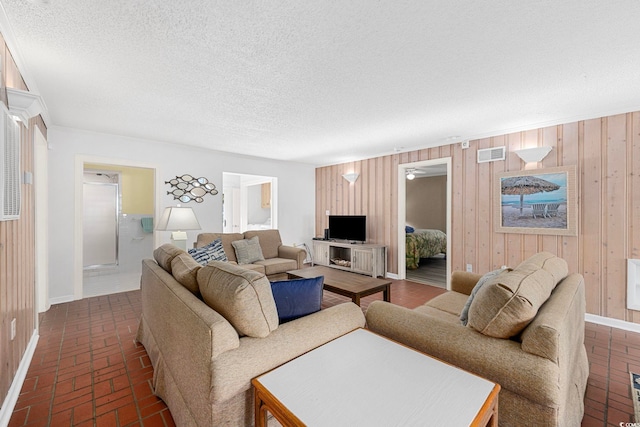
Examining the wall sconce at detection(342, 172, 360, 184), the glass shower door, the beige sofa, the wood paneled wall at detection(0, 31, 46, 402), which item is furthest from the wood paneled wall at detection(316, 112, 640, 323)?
the glass shower door

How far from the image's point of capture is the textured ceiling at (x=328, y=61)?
5.20 ft

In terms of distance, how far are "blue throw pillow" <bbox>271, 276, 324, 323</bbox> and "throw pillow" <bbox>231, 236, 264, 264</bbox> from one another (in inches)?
110

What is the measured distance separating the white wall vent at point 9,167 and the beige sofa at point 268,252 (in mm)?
2546

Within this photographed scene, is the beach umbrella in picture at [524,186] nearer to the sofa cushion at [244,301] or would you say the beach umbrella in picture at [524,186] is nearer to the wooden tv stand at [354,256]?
the wooden tv stand at [354,256]

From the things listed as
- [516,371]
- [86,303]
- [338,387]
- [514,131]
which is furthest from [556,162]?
[86,303]

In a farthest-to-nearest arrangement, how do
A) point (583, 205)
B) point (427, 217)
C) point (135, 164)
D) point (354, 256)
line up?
point (427, 217), point (354, 256), point (135, 164), point (583, 205)

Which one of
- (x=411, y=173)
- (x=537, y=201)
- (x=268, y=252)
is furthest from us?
(x=411, y=173)

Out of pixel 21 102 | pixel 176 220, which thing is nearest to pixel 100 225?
pixel 176 220

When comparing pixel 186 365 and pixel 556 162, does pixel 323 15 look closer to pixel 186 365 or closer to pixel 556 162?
pixel 186 365

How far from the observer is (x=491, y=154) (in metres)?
3.88

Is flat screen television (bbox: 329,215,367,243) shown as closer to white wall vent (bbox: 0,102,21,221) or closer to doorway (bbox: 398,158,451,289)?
doorway (bbox: 398,158,451,289)

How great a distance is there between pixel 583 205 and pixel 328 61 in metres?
3.36

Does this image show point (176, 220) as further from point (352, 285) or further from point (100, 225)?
point (100, 225)

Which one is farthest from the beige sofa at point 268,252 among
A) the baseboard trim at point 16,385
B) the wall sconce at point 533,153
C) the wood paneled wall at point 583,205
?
the wall sconce at point 533,153
